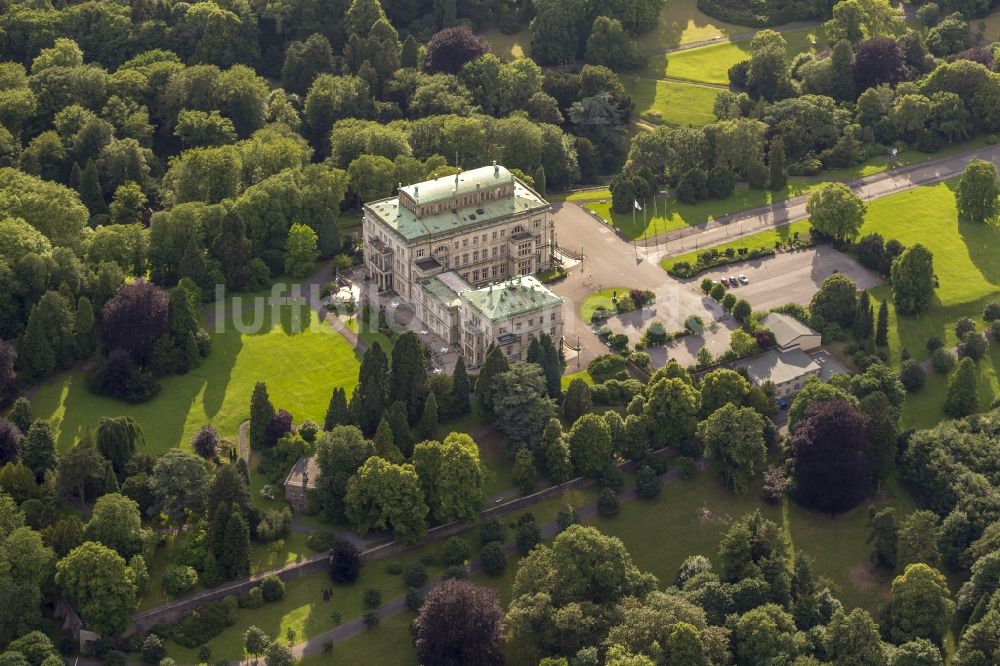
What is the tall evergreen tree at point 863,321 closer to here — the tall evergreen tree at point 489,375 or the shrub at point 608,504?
the shrub at point 608,504

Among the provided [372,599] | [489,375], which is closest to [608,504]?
[489,375]

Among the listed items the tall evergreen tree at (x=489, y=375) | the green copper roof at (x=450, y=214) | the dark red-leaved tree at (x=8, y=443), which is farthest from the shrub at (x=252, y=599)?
the green copper roof at (x=450, y=214)

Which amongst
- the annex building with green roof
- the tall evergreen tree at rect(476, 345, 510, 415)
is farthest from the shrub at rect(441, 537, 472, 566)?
the annex building with green roof

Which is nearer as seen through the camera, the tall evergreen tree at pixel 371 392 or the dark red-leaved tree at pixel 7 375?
the tall evergreen tree at pixel 371 392

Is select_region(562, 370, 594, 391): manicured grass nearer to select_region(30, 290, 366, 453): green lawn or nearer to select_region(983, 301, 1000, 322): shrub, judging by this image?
select_region(30, 290, 366, 453): green lawn

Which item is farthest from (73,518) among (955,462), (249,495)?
(955,462)

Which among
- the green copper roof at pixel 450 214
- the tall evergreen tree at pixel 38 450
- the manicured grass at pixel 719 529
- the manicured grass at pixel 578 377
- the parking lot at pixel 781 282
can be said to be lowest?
the manicured grass at pixel 719 529

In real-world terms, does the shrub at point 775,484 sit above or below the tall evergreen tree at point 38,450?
below

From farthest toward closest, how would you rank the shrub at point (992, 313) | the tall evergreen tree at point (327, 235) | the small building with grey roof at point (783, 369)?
the tall evergreen tree at point (327, 235) < the shrub at point (992, 313) < the small building with grey roof at point (783, 369)
